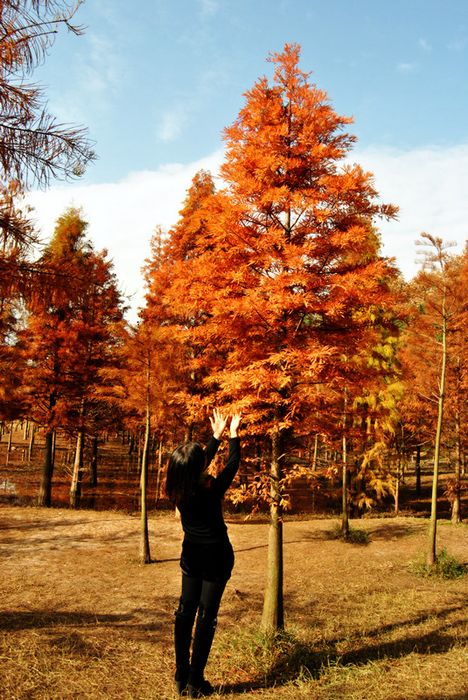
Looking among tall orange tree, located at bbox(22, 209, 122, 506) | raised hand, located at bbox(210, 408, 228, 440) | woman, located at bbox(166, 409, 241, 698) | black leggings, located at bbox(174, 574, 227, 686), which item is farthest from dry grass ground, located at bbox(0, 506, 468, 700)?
tall orange tree, located at bbox(22, 209, 122, 506)

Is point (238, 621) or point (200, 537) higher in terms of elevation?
point (200, 537)

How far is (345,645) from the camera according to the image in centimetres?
755

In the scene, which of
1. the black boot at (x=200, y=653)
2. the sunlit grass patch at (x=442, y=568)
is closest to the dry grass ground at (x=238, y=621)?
the sunlit grass patch at (x=442, y=568)

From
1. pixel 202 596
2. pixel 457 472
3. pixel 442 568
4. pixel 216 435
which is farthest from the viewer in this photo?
pixel 457 472

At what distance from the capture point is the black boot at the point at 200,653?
14.3ft

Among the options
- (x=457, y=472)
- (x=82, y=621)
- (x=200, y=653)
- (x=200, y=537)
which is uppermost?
(x=200, y=537)

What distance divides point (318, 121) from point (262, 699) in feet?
29.5

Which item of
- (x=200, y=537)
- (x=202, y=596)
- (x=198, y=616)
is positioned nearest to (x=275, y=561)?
(x=198, y=616)

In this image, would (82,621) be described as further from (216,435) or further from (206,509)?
(216,435)

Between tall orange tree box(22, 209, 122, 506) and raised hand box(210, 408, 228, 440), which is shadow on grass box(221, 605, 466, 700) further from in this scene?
tall orange tree box(22, 209, 122, 506)

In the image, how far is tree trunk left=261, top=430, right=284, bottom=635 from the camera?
27.2 feet

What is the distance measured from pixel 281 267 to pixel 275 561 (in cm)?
553

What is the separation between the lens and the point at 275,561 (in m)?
8.70

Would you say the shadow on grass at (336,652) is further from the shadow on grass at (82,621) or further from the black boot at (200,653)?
the shadow on grass at (82,621)
